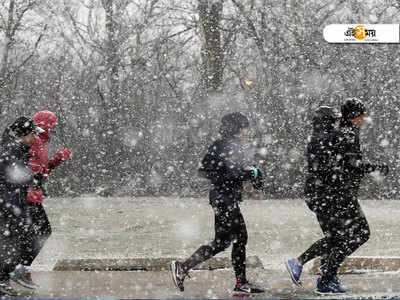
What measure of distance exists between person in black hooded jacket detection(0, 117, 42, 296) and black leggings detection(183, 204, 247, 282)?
1.31 metres

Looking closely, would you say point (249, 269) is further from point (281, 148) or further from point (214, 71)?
point (214, 71)

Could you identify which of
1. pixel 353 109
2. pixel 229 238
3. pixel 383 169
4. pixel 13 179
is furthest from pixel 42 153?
pixel 383 169

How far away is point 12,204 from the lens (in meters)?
6.11

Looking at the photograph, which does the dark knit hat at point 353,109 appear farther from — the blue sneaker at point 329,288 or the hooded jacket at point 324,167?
the blue sneaker at point 329,288

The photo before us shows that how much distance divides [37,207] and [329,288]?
2.39 m

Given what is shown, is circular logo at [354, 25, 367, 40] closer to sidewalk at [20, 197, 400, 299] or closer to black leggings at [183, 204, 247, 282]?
sidewalk at [20, 197, 400, 299]

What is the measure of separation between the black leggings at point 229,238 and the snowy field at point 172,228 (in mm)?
1757

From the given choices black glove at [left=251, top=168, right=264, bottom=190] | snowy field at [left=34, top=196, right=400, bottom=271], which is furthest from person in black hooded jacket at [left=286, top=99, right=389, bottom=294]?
snowy field at [left=34, top=196, right=400, bottom=271]

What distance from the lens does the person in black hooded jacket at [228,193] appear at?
6.06m

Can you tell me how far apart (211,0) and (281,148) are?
15.5ft

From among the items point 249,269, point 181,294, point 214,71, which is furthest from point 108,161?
point 181,294

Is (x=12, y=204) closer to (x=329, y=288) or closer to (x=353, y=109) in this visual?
(x=329, y=288)

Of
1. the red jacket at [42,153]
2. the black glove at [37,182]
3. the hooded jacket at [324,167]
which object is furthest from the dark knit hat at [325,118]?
the black glove at [37,182]

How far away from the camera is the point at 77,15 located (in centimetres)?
2067
